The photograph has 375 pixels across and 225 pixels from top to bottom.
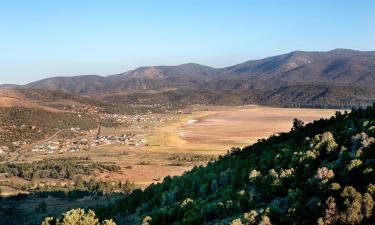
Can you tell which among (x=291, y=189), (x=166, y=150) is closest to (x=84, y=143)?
(x=166, y=150)

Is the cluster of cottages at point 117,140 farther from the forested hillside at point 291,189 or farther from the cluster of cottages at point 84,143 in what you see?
the forested hillside at point 291,189

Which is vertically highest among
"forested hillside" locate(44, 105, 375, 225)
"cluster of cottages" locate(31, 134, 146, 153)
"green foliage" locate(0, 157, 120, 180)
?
"forested hillside" locate(44, 105, 375, 225)

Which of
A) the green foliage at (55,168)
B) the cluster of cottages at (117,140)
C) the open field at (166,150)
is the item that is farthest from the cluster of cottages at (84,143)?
the green foliage at (55,168)

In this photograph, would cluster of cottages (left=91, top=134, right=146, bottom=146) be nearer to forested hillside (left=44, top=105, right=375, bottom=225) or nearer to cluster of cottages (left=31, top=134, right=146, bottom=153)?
cluster of cottages (left=31, top=134, right=146, bottom=153)

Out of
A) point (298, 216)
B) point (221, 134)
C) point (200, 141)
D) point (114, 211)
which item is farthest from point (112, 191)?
point (221, 134)

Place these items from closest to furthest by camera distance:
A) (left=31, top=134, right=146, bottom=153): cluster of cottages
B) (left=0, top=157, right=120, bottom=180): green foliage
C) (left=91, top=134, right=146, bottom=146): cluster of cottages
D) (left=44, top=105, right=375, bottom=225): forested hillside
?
1. (left=44, top=105, right=375, bottom=225): forested hillside
2. (left=0, top=157, right=120, bottom=180): green foliage
3. (left=31, top=134, right=146, bottom=153): cluster of cottages
4. (left=91, top=134, right=146, bottom=146): cluster of cottages

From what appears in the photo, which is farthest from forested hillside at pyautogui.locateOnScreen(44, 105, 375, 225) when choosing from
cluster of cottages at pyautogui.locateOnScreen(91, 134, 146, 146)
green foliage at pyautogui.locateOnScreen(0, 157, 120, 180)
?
cluster of cottages at pyautogui.locateOnScreen(91, 134, 146, 146)

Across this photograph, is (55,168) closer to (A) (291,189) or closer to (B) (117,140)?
(B) (117,140)
